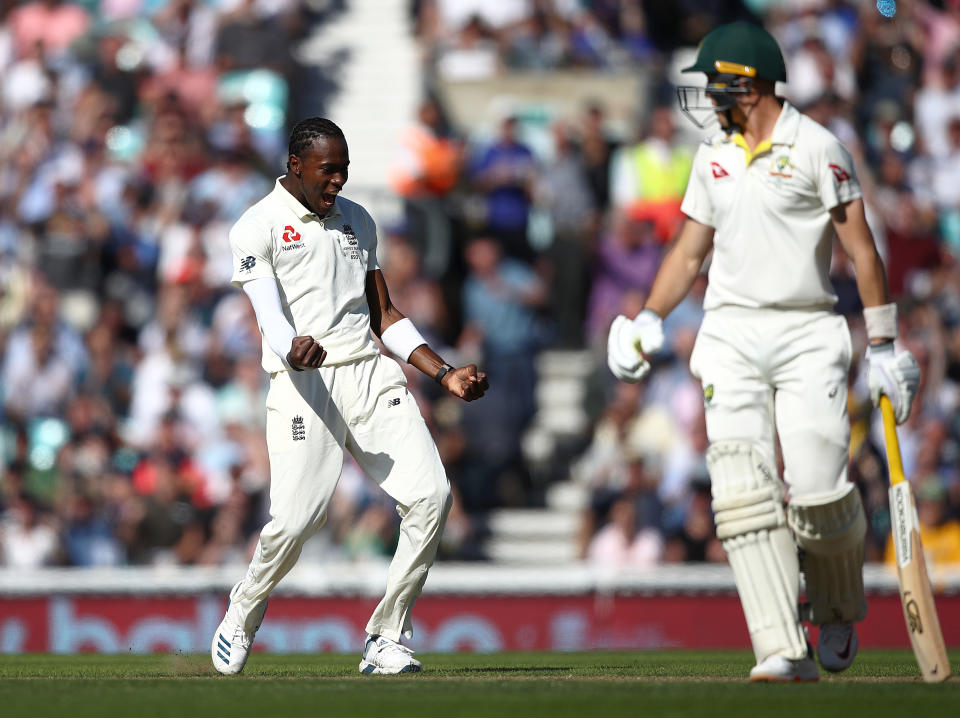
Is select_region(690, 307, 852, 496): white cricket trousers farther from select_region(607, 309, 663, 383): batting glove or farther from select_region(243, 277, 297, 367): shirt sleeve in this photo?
select_region(243, 277, 297, 367): shirt sleeve

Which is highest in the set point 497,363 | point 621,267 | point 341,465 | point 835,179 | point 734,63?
point 734,63

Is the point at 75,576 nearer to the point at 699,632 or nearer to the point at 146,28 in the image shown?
the point at 699,632

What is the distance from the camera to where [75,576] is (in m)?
11.6

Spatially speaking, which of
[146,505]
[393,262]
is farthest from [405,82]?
[146,505]

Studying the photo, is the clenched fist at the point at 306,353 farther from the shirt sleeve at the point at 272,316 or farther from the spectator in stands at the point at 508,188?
the spectator in stands at the point at 508,188

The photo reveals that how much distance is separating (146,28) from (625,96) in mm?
5042

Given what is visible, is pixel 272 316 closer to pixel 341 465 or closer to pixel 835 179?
pixel 341 465

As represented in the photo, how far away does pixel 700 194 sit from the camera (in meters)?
6.62

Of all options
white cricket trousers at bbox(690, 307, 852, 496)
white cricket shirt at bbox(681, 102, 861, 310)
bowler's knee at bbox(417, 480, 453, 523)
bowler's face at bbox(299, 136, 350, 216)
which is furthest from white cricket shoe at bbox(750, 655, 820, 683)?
bowler's face at bbox(299, 136, 350, 216)

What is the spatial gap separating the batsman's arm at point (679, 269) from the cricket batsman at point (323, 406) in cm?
80

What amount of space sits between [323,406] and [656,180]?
8.01 meters

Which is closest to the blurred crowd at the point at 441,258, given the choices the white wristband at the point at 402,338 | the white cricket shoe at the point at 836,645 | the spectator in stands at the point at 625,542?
the spectator in stands at the point at 625,542

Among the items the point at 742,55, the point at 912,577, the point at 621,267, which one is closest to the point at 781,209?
the point at 742,55

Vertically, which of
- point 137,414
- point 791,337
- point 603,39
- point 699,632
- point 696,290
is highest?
point 603,39
